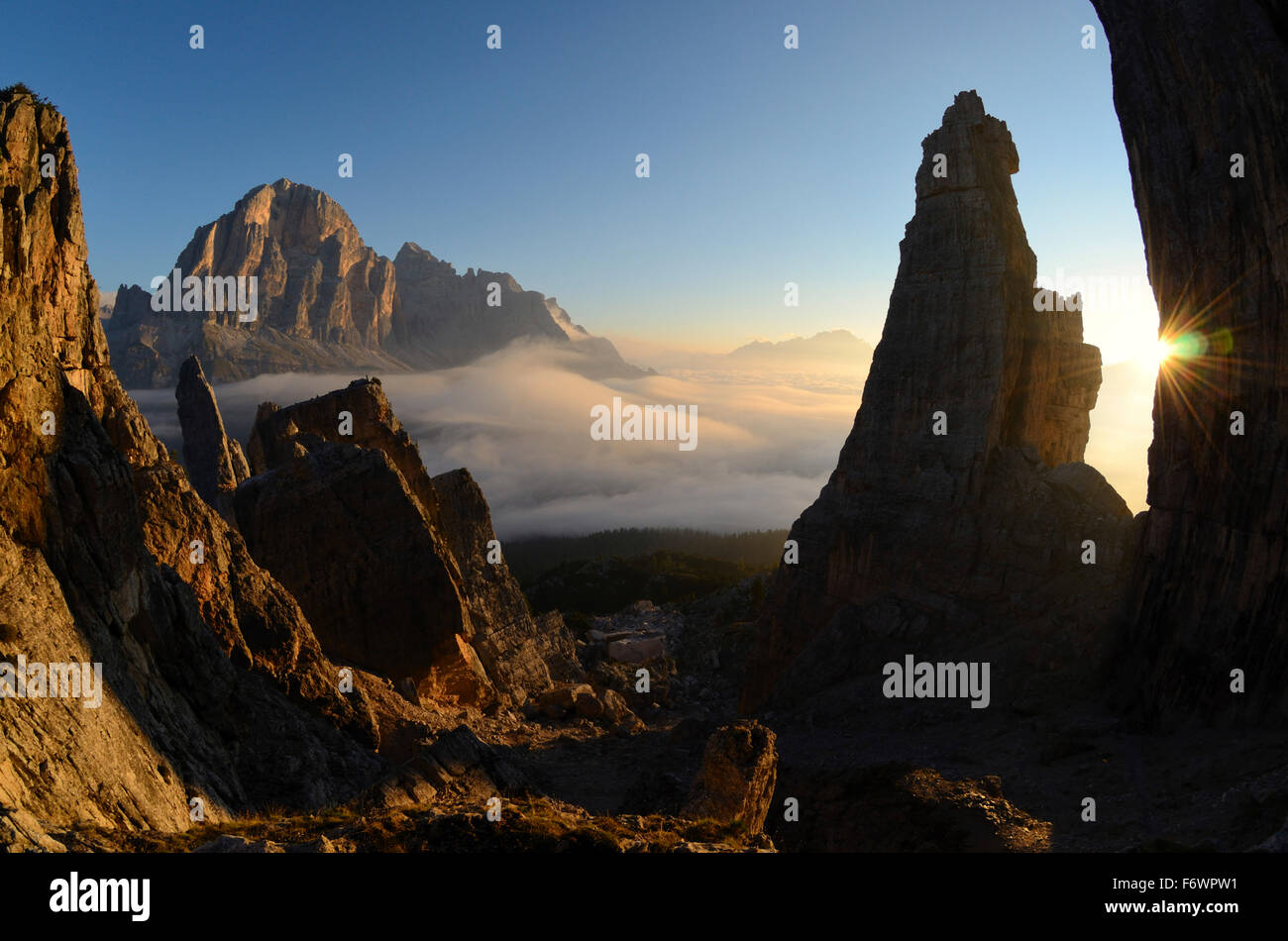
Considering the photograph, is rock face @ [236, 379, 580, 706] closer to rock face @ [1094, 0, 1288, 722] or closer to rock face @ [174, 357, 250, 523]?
rock face @ [1094, 0, 1288, 722]

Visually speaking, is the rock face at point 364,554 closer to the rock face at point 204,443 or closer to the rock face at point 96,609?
the rock face at point 96,609

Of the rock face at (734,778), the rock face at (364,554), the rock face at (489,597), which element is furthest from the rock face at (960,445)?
the rock face at (734,778)

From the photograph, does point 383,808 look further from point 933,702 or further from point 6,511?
point 933,702

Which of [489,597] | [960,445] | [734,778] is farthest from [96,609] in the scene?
[960,445]

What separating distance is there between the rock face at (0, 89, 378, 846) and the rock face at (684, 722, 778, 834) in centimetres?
1061

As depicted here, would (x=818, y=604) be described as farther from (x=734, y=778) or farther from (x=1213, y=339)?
(x=734, y=778)

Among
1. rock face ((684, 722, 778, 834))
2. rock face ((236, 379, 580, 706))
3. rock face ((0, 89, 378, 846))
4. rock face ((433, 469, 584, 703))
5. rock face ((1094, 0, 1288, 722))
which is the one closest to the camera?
rock face ((0, 89, 378, 846))

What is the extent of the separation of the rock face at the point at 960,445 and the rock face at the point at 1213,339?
1019 centimetres

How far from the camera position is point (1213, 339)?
3112 centimetres

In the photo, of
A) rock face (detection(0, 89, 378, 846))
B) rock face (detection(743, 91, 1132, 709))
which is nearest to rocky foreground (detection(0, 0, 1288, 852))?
rock face (detection(0, 89, 378, 846))

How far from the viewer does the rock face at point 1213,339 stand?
92.3 ft

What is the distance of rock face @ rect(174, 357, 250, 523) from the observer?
2962 inches

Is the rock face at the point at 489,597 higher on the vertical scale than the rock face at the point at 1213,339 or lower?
lower
